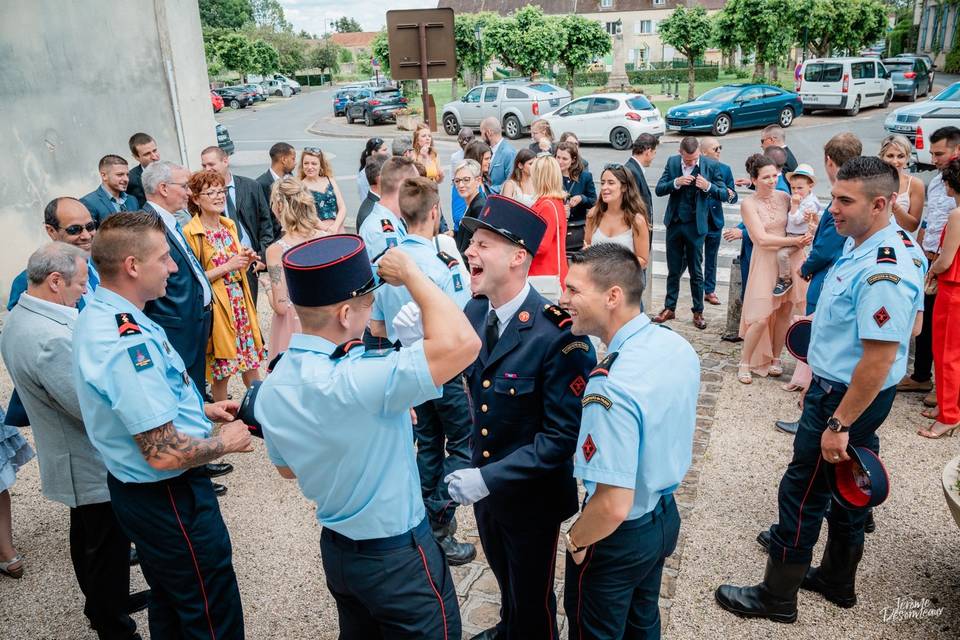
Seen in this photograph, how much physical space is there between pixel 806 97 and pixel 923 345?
23413 millimetres

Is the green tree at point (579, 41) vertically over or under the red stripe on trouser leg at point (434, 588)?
over

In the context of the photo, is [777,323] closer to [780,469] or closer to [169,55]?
[780,469]

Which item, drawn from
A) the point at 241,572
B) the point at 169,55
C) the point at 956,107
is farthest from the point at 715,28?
the point at 241,572

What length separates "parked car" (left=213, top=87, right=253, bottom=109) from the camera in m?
48.5

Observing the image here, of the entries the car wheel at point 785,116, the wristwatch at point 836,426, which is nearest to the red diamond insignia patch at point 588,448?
the wristwatch at point 836,426

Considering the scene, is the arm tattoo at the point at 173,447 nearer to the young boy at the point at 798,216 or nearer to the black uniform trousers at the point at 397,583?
the black uniform trousers at the point at 397,583

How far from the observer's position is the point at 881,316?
3219 millimetres

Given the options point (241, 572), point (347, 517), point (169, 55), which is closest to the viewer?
point (347, 517)

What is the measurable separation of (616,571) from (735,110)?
74.5 ft

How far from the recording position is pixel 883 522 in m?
4.58

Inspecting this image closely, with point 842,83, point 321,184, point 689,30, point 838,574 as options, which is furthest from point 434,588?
point 689,30

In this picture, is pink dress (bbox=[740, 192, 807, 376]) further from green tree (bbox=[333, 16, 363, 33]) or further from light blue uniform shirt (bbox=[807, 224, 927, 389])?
green tree (bbox=[333, 16, 363, 33])

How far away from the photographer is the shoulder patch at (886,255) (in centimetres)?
332

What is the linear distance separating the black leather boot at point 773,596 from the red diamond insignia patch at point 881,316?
135cm
